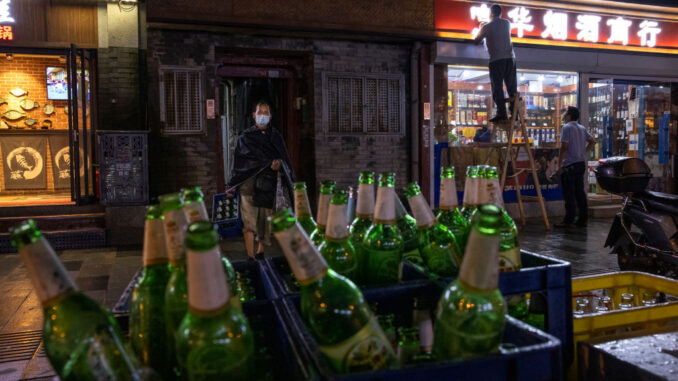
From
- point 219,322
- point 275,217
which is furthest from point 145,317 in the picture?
point 275,217

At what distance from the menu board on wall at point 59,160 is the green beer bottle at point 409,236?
12319 mm

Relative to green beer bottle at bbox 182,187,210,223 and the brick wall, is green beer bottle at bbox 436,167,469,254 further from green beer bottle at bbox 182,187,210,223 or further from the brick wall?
the brick wall

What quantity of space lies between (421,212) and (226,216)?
22.4 ft

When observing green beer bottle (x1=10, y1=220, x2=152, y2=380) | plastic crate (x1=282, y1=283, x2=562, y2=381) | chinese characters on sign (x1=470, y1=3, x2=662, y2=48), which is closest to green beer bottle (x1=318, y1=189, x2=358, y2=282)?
plastic crate (x1=282, y1=283, x2=562, y2=381)

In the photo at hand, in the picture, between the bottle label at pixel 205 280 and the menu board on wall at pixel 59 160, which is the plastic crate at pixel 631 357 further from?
the menu board on wall at pixel 59 160

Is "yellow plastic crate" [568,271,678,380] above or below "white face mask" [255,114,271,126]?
below

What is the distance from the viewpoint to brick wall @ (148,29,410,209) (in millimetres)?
8875

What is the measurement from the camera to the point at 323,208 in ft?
6.88

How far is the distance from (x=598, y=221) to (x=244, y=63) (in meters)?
7.70

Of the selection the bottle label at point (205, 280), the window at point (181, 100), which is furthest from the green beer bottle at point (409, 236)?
the window at point (181, 100)

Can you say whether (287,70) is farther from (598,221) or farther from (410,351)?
(410,351)

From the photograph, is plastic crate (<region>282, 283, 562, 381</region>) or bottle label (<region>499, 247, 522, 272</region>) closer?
plastic crate (<region>282, 283, 562, 381</region>)

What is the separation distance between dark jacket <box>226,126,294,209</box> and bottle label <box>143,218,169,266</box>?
5027 mm

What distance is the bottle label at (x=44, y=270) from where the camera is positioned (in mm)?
1121
